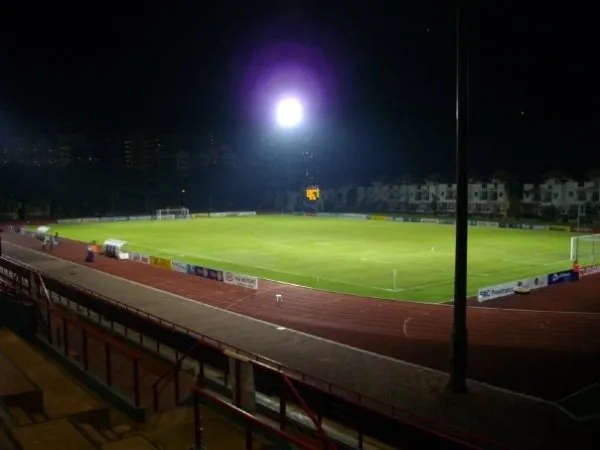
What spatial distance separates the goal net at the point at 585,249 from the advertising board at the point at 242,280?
64.0 feet

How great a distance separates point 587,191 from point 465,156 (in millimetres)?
69907

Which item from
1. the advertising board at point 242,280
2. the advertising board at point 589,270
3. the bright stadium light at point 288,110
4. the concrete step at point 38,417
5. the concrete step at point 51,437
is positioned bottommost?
the advertising board at point 589,270

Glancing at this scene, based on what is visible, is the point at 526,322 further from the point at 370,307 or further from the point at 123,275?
the point at 123,275

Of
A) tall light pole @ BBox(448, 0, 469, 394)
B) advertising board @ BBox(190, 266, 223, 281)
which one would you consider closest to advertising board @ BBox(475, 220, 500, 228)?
advertising board @ BBox(190, 266, 223, 281)

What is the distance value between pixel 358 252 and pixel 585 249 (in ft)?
55.5

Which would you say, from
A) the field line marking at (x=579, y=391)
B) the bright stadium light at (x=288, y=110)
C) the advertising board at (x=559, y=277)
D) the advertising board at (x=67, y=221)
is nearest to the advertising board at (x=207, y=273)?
the advertising board at (x=559, y=277)

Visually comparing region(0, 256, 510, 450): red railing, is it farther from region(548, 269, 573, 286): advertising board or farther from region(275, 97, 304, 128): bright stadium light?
region(275, 97, 304, 128): bright stadium light

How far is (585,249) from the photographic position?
43.2 meters

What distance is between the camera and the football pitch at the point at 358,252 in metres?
30.5

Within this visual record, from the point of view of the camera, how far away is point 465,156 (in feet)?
39.7

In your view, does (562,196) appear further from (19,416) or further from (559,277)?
(19,416)

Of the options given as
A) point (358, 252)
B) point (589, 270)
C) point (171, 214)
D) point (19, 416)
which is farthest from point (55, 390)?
point (171, 214)

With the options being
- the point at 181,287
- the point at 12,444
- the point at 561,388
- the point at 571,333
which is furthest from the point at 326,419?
the point at 181,287

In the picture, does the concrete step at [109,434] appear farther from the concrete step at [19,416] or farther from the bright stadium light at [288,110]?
the bright stadium light at [288,110]
